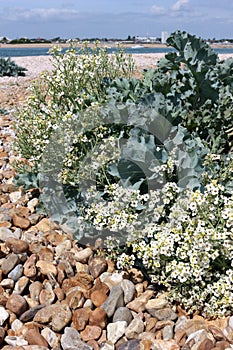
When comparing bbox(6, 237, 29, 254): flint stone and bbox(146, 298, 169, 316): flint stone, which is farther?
bbox(6, 237, 29, 254): flint stone

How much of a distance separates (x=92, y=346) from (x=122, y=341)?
0.49 ft

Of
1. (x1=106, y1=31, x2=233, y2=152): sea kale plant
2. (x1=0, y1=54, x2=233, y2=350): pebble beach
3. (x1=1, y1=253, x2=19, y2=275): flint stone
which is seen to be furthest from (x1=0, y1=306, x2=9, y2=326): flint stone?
(x1=106, y1=31, x2=233, y2=152): sea kale plant

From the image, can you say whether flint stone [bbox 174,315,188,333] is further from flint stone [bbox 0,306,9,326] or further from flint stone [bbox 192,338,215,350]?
flint stone [bbox 0,306,9,326]

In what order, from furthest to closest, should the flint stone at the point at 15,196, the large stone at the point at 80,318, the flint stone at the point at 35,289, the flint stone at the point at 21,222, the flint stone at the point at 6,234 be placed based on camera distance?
1. the flint stone at the point at 15,196
2. the flint stone at the point at 21,222
3. the flint stone at the point at 6,234
4. the flint stone at the point at 35,289
5. the large stone at the point at 80,318

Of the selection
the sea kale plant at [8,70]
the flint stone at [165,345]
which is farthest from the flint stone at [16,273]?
the sea kale plant at [8,70]

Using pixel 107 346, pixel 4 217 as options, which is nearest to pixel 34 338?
pixel 107 346

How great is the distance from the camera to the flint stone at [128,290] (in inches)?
97.0

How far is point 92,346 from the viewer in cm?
220

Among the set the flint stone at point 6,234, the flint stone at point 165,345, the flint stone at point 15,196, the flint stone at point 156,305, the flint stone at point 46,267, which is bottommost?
the flint stone at point 165,345

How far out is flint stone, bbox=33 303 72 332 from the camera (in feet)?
7.52

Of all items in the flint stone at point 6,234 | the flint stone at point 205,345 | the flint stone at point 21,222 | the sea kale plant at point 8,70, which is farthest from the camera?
the sea kale plant at point 8,70

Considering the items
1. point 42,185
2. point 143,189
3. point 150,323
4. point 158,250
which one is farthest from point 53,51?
point 150,323

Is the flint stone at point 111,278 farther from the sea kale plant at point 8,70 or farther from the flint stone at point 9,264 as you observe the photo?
the sea kale plant at point 8,70

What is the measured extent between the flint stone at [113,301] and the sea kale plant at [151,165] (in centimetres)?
14
